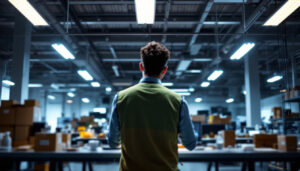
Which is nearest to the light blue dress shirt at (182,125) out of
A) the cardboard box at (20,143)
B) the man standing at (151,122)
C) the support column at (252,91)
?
the man standing at (151,122)

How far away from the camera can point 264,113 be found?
20.1 metres

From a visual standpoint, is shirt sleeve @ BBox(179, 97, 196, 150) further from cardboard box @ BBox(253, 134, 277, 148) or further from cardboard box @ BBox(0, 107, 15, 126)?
cardboard box @ BBox(0, 107, 15, 126)

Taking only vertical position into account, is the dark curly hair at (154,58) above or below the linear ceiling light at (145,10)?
below

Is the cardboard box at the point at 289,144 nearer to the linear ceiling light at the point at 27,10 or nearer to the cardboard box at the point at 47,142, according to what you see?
the cardboard box at the point at 47,142

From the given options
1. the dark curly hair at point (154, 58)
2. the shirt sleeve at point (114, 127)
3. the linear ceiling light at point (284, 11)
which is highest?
the linear ceiling light at point (284, 11)

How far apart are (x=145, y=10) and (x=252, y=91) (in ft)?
22.2

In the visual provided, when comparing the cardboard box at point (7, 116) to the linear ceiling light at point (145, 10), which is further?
the cardboard box at point (7, 116)

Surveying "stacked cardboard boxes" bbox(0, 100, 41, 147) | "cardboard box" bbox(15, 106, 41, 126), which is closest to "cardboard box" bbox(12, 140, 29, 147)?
"stacked cardboard boxes" bbox(0, 100, 41, 147)

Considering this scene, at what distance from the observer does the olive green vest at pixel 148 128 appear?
1.14m

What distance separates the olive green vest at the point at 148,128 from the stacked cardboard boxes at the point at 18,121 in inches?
153

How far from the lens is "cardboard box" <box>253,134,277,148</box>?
3615 millimetres

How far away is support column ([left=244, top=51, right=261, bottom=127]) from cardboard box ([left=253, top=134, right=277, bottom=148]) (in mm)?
5970

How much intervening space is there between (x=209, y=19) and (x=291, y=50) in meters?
3.13

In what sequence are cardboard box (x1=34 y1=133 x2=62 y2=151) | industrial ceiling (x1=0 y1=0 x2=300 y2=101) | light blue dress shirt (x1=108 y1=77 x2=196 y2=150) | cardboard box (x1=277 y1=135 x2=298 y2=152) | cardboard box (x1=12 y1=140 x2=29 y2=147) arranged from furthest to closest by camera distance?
industrial ceiling (x1=0 y1=0 x2=300 y2=101), cardboard box (x1=12 y1=140 x2=29 y2=147), cardboard box (x1=34 y1=133 x2=62 y2=151), cardboard box (x1=277 y1=135 x2=298 y2=152), light blue dress shirt (x1=108 y1=77 x2=196 y2=150)
